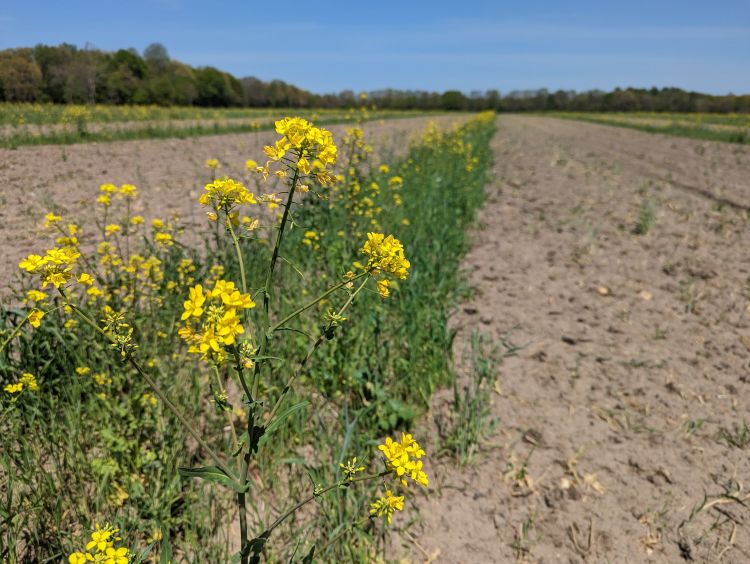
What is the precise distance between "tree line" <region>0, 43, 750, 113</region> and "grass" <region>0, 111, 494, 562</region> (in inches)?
280

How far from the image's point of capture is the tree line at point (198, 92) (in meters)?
33.3

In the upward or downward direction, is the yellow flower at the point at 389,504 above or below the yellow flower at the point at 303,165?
below

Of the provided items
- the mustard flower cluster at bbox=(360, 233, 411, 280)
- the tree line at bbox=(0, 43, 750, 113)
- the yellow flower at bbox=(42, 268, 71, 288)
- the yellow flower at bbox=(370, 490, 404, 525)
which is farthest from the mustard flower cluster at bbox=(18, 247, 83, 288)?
the tree line at bbox=(0, 43, 750, 113)

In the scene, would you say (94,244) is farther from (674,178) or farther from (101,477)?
(674,178)

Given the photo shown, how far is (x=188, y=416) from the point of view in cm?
255

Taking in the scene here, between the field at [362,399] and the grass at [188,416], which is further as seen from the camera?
the grass at [188,416]

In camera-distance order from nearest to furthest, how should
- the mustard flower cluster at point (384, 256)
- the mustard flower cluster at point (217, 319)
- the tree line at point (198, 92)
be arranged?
the mustard flower cluster at point (217, 319)
the mustard flower cluster at point (384, 256)
the tree line at point (198, 92)

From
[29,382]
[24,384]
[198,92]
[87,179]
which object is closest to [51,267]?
[29,382]

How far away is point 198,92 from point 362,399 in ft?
230

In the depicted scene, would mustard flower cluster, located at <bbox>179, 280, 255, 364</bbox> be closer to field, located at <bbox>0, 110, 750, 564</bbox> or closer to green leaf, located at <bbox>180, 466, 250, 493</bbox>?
field, located at <bbox>0, 110, 750, 564</bbox>

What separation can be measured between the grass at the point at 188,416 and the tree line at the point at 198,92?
23.3ft

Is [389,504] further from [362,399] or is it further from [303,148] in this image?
[362,399]

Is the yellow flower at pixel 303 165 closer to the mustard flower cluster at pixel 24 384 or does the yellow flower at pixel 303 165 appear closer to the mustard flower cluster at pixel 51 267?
the mustard flower cluster at pixel 51 267

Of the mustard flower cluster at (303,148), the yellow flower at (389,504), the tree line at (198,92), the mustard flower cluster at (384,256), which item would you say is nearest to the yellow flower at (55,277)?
the mustard flower cluster at (303,148)
